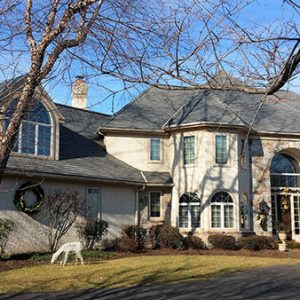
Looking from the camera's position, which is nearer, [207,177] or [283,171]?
[207,177]

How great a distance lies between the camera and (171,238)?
21.3 m

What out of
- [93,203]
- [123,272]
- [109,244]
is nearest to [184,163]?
[93,203]

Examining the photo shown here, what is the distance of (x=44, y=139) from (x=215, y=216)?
8410 millimetres

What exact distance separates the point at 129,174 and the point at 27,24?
15798mm

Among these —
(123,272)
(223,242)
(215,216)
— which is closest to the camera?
(123,272)

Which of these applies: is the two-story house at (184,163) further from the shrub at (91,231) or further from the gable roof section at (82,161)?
the shrub at (91,231)

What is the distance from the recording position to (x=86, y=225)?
63.9 feet

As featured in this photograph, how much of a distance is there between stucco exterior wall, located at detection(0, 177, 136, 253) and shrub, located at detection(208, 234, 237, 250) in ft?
12.6

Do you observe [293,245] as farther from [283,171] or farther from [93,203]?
[93,203]

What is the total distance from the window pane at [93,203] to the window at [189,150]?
4.88 meters

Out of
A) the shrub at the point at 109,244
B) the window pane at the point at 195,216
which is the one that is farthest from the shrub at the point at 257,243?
the shrub at the point at 109,244

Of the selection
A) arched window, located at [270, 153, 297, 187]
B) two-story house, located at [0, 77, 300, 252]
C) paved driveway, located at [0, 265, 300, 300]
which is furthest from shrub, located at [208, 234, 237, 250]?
paved driveway, located at [0, 265, 300, 300]

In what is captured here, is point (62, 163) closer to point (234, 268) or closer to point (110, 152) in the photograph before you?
point (110, 152)

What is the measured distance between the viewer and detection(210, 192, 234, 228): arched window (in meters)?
22.6
